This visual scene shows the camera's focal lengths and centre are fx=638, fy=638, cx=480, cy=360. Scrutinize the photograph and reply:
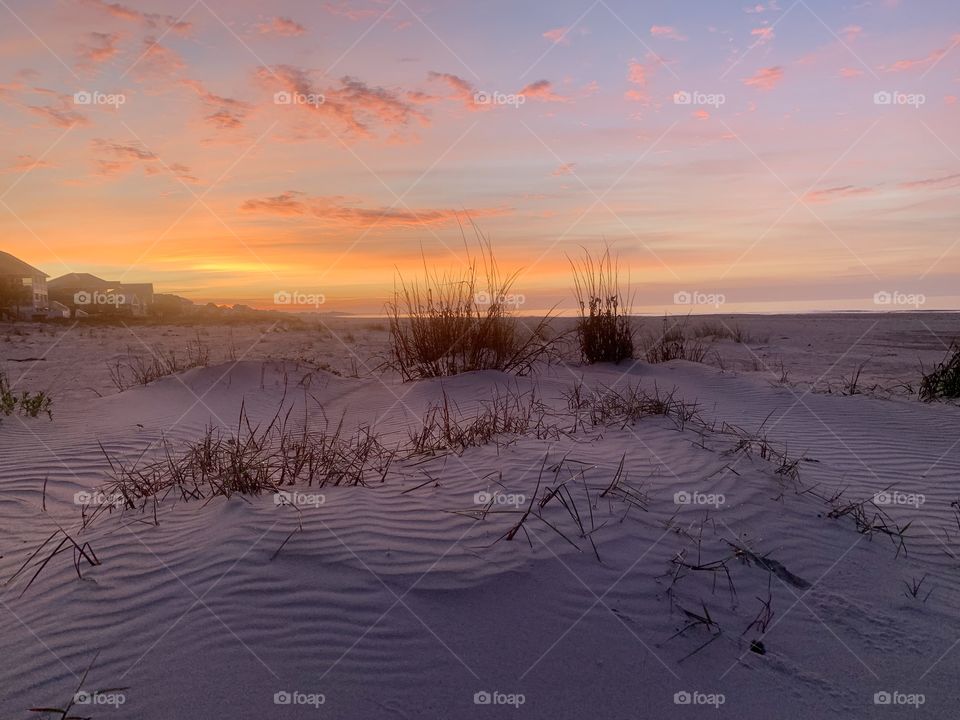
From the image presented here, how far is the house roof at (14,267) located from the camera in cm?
3071

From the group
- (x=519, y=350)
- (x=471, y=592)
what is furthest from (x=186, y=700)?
(x=519, y=350)

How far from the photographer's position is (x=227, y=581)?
2.77 m

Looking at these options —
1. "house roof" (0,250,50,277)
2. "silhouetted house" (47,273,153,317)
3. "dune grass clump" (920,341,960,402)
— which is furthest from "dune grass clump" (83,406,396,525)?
"house roof" (0,250,50,277)

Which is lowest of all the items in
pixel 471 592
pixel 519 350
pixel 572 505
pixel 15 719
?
pixel 15 719

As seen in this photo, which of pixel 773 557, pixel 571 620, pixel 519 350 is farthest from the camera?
pixel 519 350

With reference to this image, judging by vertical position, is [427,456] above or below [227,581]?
above

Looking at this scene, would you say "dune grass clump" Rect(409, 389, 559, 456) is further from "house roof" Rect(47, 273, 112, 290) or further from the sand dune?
"house roof" Rect(47, 273, 112, 290)

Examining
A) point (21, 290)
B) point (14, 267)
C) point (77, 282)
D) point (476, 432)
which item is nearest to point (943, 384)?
point (476, 432)

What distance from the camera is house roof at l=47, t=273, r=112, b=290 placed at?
3534cm

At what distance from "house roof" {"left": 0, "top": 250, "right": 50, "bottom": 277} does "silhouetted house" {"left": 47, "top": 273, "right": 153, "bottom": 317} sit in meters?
1.28

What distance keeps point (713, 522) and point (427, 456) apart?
1.85 metres

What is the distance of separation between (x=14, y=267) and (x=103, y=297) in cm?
457

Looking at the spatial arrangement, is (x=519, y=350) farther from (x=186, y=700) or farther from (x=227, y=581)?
(x=186, y=700)

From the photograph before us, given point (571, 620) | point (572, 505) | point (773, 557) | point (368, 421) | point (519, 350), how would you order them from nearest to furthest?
point (571, 620) < point (773, 557) < point (572, 505) < point (368, 421) < point (519, 350)
